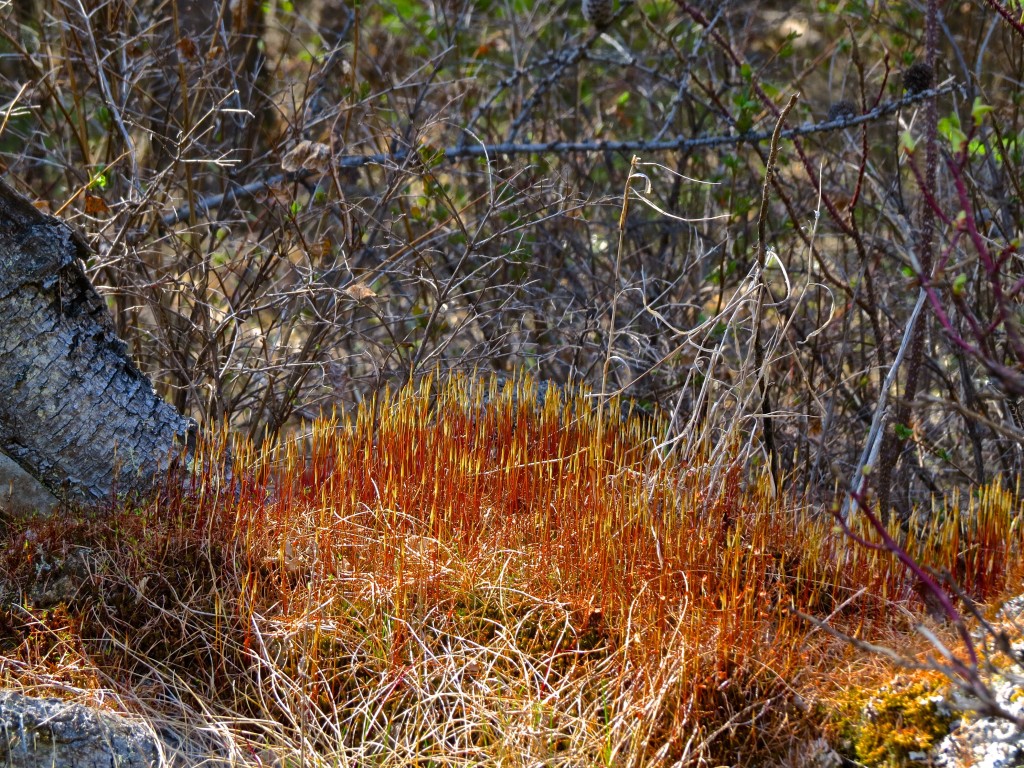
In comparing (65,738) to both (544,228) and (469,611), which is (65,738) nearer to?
(469,611)

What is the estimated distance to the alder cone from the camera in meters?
4.69

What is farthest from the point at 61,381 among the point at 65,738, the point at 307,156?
the point at 307,156

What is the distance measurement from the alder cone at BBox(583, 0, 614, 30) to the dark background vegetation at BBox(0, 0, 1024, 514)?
0.42 meters

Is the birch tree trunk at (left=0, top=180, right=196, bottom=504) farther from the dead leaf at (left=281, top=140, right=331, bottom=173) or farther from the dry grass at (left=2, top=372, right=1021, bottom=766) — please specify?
the dead leaf at (left=281, top=140, right=331, bottom=173)

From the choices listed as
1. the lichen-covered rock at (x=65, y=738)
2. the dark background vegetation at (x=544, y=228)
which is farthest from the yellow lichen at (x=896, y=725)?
the lichen-covered rock at (x=65, y=738)

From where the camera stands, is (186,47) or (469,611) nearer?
(469,611)

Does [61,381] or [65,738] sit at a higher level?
[61,381]

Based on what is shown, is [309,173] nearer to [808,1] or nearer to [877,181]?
[877,181]

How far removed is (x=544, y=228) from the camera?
5.55 meters

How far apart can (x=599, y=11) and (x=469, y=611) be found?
312 cm

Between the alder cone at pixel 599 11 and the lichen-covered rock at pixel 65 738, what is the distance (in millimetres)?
3687

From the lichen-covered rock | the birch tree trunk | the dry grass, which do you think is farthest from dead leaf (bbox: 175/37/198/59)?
the lichen-covered rock

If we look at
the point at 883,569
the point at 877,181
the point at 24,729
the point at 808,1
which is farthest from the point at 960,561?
the point at 808,1

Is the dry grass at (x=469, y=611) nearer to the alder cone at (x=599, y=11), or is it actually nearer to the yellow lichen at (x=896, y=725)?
the yellow lichen at (x=896, y=725)
